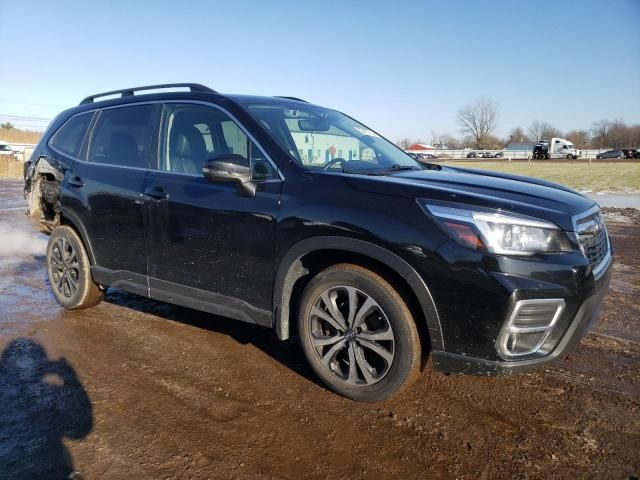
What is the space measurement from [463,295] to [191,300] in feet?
6.79

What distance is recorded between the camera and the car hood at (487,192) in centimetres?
266

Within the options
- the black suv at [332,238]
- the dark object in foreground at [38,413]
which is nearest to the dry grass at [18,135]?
the black suv at [332,238]

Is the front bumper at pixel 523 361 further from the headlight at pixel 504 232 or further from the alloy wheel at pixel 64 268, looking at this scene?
the alloy wheel at pixel 64 268

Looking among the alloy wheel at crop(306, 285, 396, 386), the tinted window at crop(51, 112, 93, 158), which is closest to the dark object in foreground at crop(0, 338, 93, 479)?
the alloy wheel at crop(306, 285, 396, 386)

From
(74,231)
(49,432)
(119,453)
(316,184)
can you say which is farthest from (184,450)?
(74,231)

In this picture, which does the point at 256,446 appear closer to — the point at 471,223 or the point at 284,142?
the point at 471,223

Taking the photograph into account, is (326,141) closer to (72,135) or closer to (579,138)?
(72,135)

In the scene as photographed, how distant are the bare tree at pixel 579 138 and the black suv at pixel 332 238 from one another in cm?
11931

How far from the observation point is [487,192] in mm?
2873

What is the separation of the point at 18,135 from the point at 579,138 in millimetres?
114148

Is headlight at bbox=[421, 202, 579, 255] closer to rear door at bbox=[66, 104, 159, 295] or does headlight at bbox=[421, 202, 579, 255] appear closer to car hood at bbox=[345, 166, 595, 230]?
car hood at bbox=[345, 166, 595, 230]

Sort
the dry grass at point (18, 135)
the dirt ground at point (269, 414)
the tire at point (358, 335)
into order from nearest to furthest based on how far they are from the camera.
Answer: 1. the dirt ground at point (269, 414)
2. the tire at point (358, 335)
3. the dry grass at point (18, 135)

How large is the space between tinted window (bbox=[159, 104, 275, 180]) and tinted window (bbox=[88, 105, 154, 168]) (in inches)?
9.6

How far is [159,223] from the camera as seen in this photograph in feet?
12.3
